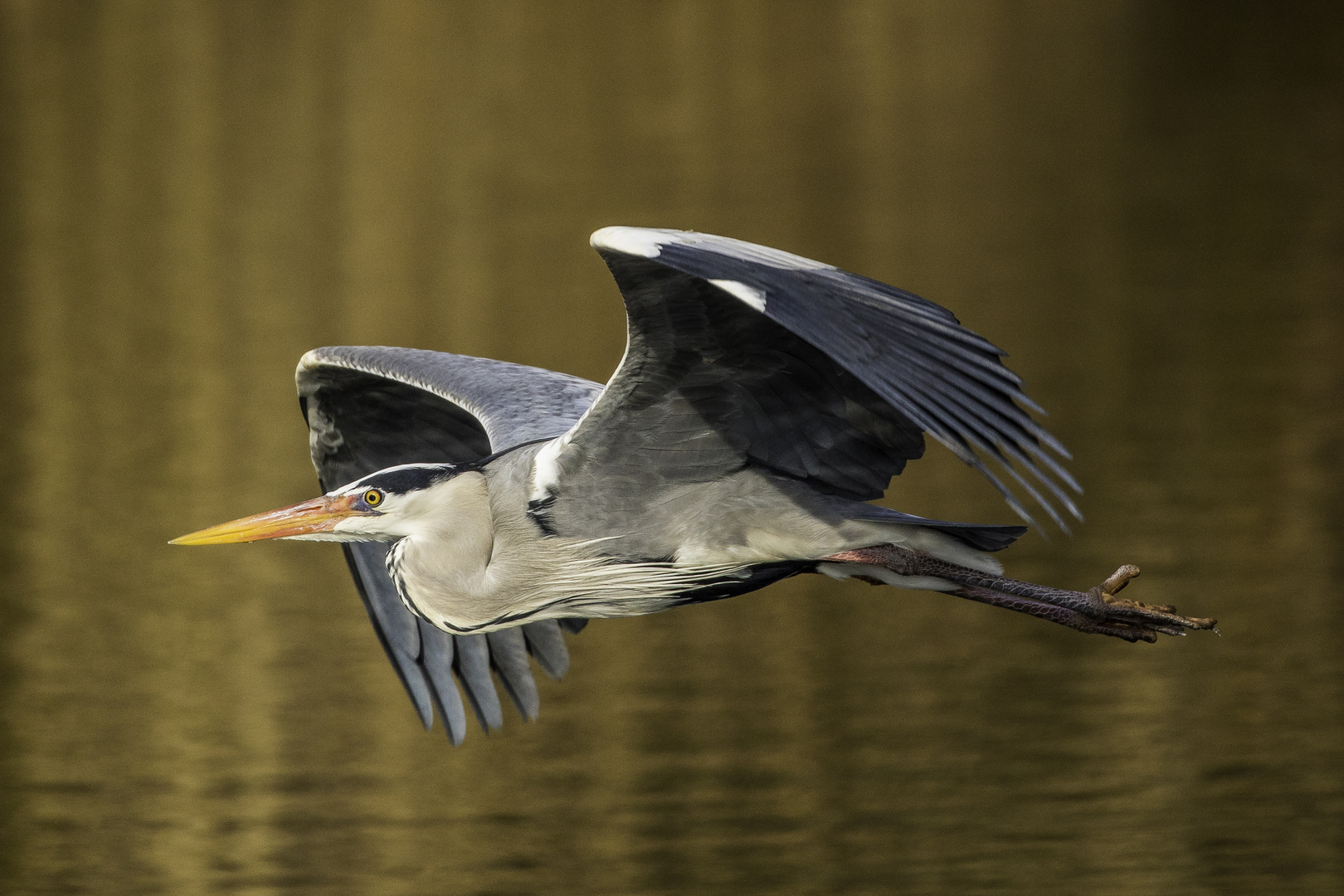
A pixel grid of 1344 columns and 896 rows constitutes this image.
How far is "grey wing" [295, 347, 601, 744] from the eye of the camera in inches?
337

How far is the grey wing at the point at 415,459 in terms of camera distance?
8.57m

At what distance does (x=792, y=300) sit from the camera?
19.7ft

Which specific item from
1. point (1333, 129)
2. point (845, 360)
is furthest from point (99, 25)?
point (845, 360)

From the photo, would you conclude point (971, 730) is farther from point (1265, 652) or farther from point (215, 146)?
point (215, 146)

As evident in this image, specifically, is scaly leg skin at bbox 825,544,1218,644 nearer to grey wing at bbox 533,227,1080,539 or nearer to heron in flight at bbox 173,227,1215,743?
heron in flight at bbox 173,227,1215,743

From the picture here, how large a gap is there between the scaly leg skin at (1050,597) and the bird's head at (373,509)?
1457mm

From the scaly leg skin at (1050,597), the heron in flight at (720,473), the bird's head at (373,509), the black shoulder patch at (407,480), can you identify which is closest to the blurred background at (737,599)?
the scaly leg skin at (1050,597)

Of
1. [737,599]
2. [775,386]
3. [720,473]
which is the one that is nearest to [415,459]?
[720,473]

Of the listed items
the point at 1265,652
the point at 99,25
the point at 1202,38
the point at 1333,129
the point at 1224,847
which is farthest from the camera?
the point at 99,25

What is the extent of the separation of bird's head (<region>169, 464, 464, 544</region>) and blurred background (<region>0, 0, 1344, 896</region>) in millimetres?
1771

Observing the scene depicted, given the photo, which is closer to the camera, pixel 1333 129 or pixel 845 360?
pixel 845 360

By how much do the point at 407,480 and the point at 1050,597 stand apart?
2292 mm

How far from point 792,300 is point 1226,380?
1131 cm

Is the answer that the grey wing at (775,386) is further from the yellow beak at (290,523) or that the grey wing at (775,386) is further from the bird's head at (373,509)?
the yellow beak at (290,523)
